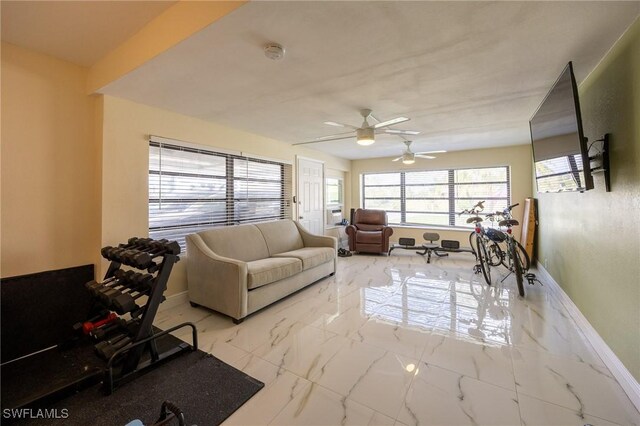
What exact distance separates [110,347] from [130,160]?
6.19ft

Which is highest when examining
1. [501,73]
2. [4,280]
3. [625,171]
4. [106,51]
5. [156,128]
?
[106,51]

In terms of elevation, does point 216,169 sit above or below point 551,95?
below

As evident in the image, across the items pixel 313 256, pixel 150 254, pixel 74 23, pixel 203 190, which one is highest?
pixel 74 23

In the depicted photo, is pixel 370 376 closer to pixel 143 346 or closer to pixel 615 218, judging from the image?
pixel 143 346

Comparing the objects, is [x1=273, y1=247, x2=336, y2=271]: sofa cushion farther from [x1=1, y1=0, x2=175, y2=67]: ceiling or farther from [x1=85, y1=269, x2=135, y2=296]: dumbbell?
[x1=1, y1=0, x2=175, y2=67]: ceiling

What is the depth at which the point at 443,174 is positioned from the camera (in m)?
6.35

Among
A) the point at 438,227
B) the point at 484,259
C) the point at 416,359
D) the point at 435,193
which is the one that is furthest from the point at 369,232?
the point at 416,359

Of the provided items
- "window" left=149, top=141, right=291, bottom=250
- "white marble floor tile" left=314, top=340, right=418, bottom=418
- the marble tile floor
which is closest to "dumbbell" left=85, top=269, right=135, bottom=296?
the marble tile floor

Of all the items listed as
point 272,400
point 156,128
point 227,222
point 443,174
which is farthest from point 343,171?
point 272,400

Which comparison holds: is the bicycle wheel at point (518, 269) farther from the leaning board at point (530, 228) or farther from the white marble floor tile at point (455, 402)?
the white marble floor tile at point (455, 402)

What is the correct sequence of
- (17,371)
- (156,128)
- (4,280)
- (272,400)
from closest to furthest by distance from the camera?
(272,400) → (17,371) → (4,280) → (156,128)

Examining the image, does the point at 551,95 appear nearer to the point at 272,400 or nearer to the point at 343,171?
the point at 272,400

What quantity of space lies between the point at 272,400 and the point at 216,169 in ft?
9.94

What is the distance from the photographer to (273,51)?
1831mm
